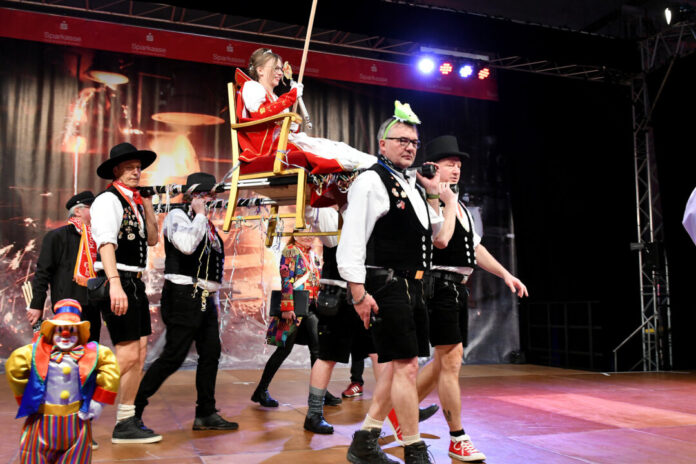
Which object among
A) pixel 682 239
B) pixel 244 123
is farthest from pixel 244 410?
pixel 682 239

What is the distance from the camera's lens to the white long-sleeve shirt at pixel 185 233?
3688mm

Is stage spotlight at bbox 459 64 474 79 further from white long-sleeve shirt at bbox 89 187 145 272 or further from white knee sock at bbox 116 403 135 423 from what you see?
white knee sock at bbox 116 403 135 423

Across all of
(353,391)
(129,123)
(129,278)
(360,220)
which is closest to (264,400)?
(353,391)

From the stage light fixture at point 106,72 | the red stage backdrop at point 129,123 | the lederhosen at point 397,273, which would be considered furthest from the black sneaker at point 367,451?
the stage light fixture at point 106,72

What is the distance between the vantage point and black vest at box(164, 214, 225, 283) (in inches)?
148

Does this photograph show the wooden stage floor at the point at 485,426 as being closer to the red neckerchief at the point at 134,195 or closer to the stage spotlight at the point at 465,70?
the red neckerchief at the point at 134,195

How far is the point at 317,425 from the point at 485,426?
1.11 m

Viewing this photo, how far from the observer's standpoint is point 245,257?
826 cm

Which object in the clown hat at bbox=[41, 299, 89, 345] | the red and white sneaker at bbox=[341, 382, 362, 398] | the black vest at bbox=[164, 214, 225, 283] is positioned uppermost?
the black vest at bbox=[164, 214, 225, 283]

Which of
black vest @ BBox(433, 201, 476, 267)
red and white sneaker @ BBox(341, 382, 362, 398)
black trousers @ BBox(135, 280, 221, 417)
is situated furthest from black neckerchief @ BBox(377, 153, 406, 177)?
red and white sneaker @ BBox(341, 382, 362, 398)

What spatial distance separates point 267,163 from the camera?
3.53 metres

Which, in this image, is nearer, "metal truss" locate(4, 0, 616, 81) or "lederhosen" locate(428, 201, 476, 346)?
"lederhosen" locate(428, 201, 476, 346)

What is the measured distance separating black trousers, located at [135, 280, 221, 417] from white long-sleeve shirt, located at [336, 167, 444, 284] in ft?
4.71

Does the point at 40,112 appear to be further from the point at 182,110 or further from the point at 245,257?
the point at 245,257
